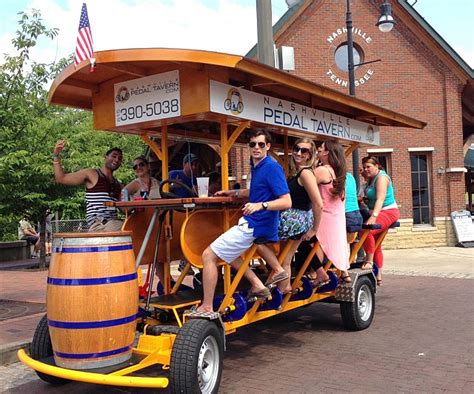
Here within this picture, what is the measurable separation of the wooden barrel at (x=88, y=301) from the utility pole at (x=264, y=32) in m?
4.81

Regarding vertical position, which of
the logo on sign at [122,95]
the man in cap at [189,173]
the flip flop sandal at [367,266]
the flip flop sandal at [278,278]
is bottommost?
the flip flop sandal at [367,266]

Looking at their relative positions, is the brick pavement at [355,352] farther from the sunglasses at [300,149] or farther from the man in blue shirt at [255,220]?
the sunglasses at [300,149]

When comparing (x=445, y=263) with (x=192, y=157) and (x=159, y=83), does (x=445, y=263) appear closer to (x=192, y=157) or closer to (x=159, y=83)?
(x=192, y=157)

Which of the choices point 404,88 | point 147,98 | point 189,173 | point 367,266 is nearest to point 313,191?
point 189,173

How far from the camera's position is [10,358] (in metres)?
5.79

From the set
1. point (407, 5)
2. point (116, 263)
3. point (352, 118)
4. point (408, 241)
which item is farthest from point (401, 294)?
point (407, 5)

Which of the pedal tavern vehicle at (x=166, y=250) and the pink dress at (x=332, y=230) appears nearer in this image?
the pedal tavern vehicle at (x=166, y=250)

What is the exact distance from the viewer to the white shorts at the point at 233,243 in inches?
183

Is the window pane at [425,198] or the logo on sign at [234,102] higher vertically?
the logo on sign at [234,102]

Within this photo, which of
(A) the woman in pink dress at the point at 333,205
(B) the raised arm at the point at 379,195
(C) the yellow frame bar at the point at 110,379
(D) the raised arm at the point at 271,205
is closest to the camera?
(C) the yellow frame bar at the point at 110,379

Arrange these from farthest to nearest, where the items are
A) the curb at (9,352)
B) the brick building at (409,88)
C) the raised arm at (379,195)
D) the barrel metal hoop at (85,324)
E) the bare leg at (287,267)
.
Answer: the brick building at (409,88) → the raised arm at (379,195) → the curb at (9,352) → the bare leg at (287,267) → the barrel metal hoop at (85,324)

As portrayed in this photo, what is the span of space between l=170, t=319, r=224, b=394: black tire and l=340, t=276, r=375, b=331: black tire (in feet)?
8.53

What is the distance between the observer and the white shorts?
4656 mm

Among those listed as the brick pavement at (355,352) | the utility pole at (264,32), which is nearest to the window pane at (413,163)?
the brick pavement at (355,352)
